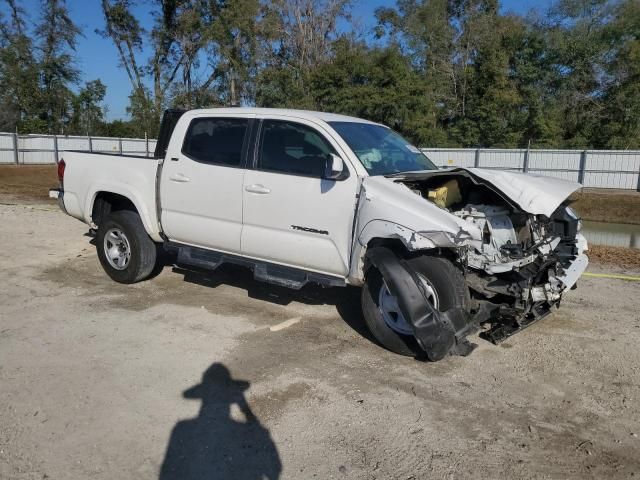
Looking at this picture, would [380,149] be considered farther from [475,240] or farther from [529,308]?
[529,308]

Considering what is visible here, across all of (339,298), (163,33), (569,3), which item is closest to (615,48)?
(569,3)

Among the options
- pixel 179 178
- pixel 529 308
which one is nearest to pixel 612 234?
pixel 529 308

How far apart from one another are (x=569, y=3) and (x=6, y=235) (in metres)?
37.6

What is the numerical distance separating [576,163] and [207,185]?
868 inches

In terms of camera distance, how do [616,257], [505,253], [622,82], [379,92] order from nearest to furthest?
[505,253]
[616,257]
[379,92]
[622,82]

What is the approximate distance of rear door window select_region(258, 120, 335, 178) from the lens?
5.01 meters

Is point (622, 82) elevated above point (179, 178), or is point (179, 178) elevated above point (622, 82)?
point (622, 82)

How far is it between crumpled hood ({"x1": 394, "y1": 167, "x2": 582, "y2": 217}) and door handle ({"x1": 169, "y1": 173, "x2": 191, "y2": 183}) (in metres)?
2.23

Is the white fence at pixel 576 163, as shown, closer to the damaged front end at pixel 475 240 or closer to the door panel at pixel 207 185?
the damaged front end at pixel 475 240

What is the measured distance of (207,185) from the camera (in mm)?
5582

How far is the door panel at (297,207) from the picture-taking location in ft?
15.8

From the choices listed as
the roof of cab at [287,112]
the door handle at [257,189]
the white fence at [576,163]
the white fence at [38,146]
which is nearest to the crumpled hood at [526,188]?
the roof of cab at [287,112]

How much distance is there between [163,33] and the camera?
41.6 meters

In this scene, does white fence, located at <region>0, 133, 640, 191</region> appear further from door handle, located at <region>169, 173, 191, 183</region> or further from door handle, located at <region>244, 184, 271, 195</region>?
door handle, located at <region>244, 184, 271, 195</region>
